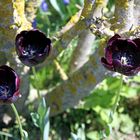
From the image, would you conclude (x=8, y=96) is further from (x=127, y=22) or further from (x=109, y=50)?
(x=127, y=22)

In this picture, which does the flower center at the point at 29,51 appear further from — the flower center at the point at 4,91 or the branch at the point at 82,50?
the branch at the point at 82,50

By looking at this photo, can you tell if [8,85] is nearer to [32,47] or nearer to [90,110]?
[32,47]

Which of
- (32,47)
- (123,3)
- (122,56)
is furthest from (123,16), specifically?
(32,47)

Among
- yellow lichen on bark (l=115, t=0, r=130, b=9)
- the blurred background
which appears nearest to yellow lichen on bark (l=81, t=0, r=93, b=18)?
yellow lichen on bark (l=115, t=0, r=130, b=9)

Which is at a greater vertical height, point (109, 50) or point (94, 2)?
point (94, 2)

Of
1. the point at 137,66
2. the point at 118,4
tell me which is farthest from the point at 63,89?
the point at 137,66

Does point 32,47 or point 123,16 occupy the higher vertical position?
point 123,16
